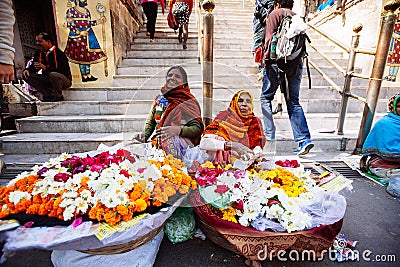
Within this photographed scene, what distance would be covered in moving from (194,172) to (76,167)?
94cm

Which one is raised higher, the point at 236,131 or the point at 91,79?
the point at 91,79

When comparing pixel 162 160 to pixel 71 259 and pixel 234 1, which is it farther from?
pixel 234 1

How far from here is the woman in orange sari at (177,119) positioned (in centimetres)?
221

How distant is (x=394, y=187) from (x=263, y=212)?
2036 millimetres

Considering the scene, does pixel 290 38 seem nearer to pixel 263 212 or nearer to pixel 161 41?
pixel 263 212

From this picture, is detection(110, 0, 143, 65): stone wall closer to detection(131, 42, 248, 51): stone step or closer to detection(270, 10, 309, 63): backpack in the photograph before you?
detection(131, 42, 248, 51): stone step

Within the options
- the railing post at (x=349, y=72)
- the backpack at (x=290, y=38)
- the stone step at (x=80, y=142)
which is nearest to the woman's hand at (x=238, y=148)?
the backpack at (x=290, y=38)

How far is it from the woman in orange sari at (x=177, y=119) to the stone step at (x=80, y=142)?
1.24 m

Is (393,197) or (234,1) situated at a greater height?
(234,1)

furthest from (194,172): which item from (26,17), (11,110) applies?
(26,17)

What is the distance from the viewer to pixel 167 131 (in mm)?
2195

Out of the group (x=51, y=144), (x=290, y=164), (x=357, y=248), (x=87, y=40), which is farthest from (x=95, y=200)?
(x=87, y=40)

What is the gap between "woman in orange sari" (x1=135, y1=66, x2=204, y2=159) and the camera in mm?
2215

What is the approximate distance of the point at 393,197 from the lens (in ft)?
8.23
